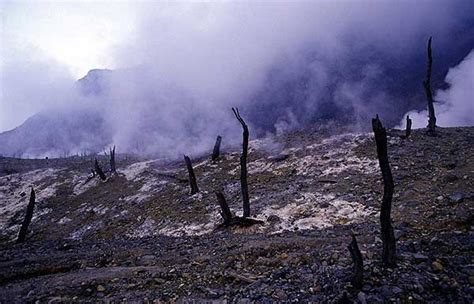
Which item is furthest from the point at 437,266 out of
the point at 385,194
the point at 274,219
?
the point at 274,219

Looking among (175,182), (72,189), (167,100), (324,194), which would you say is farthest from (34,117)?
(324,194)

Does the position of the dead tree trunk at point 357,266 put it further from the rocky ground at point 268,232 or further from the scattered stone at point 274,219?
the scattered stone at point 274,219

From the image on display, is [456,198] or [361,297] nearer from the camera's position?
[361,297]

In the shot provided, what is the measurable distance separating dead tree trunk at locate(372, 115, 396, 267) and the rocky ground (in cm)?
27

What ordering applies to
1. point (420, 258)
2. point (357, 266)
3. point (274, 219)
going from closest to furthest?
point (357, 266) < point (420, 258) < point (274, 219)

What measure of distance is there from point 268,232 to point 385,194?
5.05 meters

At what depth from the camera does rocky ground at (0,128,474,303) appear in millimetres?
5965

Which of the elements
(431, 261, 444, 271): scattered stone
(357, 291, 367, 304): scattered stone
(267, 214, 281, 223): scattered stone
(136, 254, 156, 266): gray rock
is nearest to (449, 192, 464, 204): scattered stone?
(431, 261, 444, 271): scattered stone

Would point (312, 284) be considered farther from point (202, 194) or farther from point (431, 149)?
point (431, 149)

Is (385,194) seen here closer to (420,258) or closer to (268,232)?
(420,258)

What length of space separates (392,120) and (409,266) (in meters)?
23.9

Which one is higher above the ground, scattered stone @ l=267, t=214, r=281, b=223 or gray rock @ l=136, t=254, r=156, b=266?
scattered stone @ l=267, t=214, r=281, b=223

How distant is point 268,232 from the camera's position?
33.6 feet

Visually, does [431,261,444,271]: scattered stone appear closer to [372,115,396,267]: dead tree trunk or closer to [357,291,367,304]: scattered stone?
[372,115,396,267]: dead tree trunk
